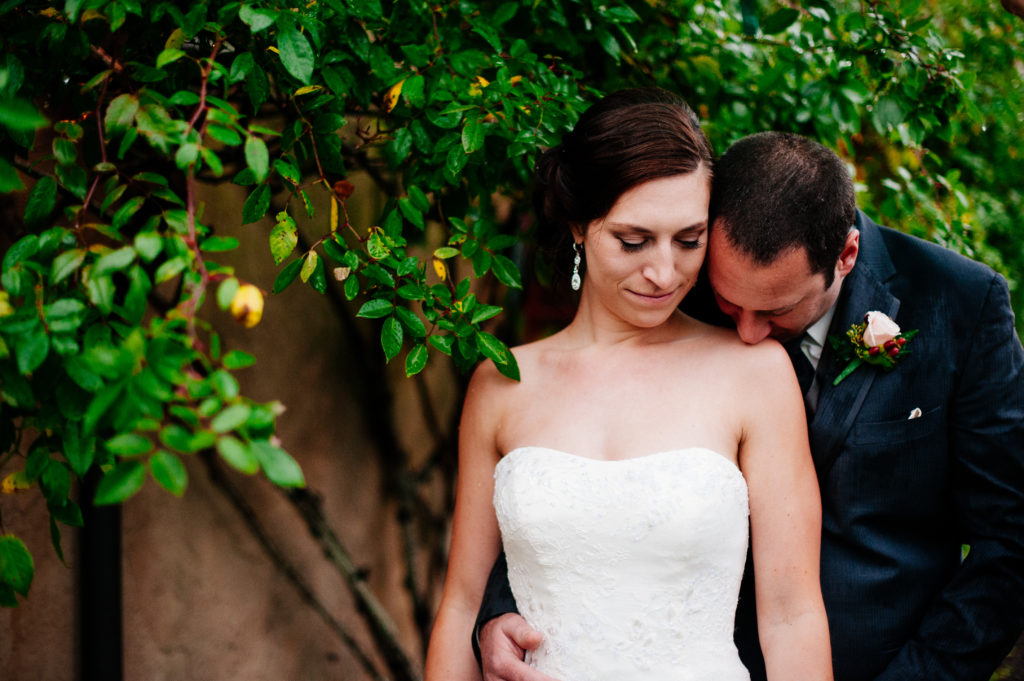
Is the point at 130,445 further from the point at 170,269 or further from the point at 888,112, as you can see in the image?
the point at 888,112

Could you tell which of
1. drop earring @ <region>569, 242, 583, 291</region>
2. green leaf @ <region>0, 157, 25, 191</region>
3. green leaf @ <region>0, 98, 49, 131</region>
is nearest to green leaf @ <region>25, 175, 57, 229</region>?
green leaf @ <region>0, 157, 25, 191</region>

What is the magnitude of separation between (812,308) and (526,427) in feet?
2.72

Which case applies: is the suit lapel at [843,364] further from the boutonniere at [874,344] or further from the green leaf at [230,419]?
the green leaf at [230,419]

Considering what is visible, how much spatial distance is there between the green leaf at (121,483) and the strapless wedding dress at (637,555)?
45.8 inches

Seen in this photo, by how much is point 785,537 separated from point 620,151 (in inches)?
40.9

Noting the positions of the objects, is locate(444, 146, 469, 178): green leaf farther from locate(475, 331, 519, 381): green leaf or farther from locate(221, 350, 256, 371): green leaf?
locate(221, 350, 256, 371): green leaf

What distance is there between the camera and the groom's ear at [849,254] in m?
2.12

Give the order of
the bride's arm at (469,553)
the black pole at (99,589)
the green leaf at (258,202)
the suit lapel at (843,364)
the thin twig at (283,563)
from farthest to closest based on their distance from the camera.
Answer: the thin twig at (283,563), the black pole at (99,589), the bride's arm at (469,553), the suit lapel at (843,364), the green leaf at (258,202)

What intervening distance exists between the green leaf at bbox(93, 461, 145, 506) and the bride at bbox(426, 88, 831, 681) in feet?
3.82

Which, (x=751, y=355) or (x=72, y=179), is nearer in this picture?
(x=72, y=179)

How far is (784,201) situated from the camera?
2002 millimetres

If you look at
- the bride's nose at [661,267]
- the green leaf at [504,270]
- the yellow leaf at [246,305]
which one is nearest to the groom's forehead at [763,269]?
the bride's nose at [661,267]

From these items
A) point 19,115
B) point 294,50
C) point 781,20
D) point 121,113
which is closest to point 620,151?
point 781,20

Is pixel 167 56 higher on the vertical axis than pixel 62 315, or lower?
higher
